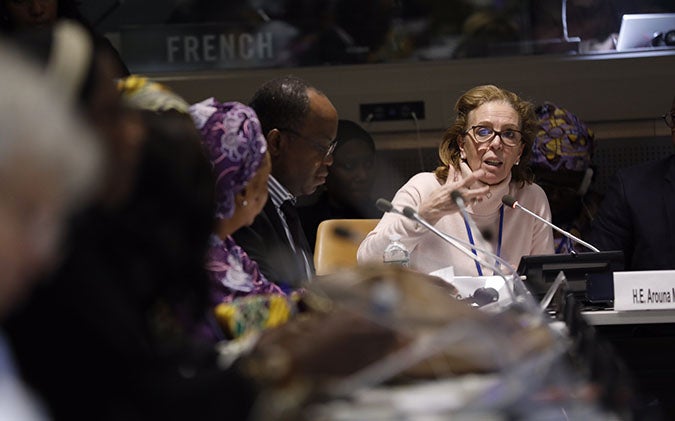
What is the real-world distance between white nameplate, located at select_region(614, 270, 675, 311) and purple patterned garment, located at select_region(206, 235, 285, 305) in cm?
129

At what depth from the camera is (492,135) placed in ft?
13.0

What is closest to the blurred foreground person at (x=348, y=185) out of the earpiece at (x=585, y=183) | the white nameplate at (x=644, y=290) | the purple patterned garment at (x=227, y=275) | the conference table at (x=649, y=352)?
the earpiece at (x=585, y=183)

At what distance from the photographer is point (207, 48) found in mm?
5949

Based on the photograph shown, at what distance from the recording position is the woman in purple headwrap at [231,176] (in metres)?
2.15

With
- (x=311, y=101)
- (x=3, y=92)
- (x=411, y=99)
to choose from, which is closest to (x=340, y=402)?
(x=3, y=92)

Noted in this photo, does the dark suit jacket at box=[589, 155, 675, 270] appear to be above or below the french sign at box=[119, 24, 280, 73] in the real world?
below

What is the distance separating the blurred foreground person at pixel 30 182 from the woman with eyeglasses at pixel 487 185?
103 inches

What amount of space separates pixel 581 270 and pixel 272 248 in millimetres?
926

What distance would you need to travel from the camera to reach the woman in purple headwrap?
7.06 feet

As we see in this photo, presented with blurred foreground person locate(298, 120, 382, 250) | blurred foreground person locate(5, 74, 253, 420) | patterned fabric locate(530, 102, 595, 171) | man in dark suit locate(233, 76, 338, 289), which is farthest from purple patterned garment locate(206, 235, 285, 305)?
blurred foreground person locate(298, 120, 382, 250)

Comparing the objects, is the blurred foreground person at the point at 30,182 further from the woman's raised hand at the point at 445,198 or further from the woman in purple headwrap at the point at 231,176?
the woman's raised hand at the point at 445,198

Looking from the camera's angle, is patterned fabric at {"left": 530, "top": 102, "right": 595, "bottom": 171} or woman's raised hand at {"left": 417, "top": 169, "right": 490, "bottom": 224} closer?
woman's raised hand at {"left": 417, "top": 169, "right": 490, "bottom": 224}

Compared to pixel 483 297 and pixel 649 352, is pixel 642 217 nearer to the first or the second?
pixel 649 352

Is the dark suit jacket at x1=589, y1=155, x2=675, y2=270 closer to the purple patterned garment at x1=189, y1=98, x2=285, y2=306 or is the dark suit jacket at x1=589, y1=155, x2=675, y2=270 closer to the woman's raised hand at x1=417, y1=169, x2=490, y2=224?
the woman's raised hand at x1=417, y1=169, x2=490, y2=224
